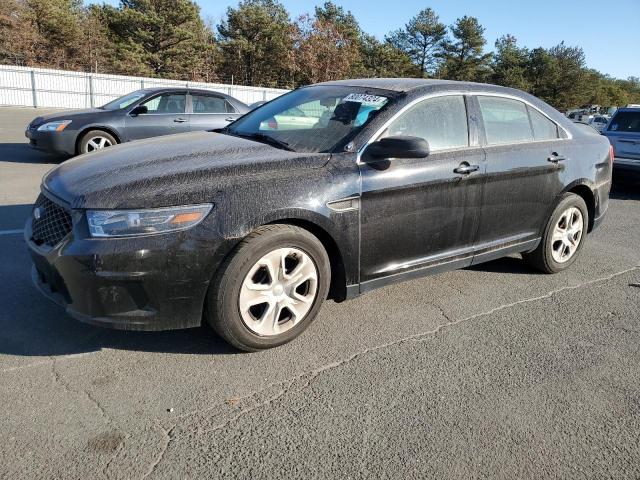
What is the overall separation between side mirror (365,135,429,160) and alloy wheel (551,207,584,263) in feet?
6.66

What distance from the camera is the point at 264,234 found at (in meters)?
2.90

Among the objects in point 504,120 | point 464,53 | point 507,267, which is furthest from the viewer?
point 464,53

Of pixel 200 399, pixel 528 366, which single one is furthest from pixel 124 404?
pixel 528 366

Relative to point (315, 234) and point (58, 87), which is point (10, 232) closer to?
point (315, 234)

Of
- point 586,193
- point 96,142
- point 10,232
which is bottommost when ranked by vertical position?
point 10,232

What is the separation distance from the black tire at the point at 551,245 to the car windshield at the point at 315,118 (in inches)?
78.1

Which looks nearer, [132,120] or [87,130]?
[87,130]

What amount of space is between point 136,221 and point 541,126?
Result: 11.6 feet

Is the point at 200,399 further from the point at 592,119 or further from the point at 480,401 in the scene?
the point at 592,119

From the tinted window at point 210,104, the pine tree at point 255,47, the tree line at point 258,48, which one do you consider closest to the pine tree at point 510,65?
the tree line at point 258,48

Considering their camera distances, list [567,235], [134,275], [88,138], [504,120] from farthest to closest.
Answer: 1. [88,138]
2. [567,235]
3. [504,120]
4. [134,275]

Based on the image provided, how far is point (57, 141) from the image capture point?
8.86m

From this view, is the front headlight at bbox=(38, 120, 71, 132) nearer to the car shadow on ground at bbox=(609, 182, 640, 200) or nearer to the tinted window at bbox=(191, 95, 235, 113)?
the tinted window at bbox=(191, 95, 235, 113)

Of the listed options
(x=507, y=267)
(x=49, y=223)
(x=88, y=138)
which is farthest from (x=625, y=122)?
(x=49, y=223)
